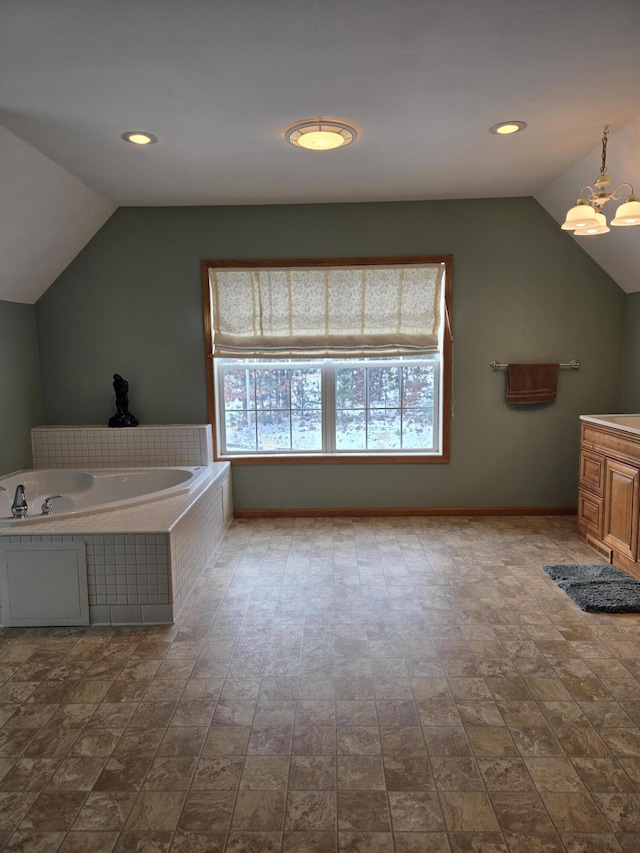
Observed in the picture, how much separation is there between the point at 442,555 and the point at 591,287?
2.35m

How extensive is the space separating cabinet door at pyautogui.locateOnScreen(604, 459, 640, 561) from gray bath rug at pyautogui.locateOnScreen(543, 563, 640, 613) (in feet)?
0.53

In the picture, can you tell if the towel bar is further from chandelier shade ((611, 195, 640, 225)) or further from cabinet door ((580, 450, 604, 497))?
chandelier shade ((611, 195, 640, 225))

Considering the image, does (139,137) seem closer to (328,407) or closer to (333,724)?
(328,407)

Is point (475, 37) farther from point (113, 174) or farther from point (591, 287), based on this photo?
point (591, 287)

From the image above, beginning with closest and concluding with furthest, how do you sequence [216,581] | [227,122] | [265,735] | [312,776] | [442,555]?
1. [312,776]
2. [265,735]
3. [227,122]
4. [216,581]
5. [442,555]

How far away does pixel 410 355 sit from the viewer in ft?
14.6

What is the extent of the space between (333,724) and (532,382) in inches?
122

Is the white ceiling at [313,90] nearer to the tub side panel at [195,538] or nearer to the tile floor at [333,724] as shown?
the tub side panel at [195,538]

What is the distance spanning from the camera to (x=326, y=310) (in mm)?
4391

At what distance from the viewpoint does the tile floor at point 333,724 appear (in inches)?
63.6

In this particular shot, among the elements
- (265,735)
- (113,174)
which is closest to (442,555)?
(265,735)

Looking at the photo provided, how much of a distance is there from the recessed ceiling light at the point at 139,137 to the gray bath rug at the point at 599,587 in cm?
326

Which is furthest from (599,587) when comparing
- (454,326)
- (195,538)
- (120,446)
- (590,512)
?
(120,446)

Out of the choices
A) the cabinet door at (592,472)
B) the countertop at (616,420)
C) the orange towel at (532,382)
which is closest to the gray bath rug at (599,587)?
the cabinet door at (592,472)
